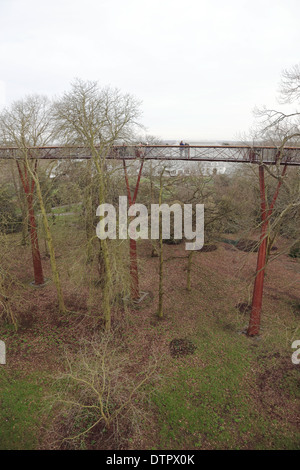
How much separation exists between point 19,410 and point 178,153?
10958mm

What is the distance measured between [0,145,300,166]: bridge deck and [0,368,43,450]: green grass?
8539 millimetres

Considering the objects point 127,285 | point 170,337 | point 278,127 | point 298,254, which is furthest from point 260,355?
point 298,254

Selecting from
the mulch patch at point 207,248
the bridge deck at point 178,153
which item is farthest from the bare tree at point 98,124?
the mulch patch at point 207,248

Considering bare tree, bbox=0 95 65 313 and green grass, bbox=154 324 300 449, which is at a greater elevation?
bare tree, bbox=0 95 65 313

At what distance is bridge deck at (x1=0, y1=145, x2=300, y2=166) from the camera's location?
971 cm

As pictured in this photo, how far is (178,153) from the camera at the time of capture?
1161 centimetres

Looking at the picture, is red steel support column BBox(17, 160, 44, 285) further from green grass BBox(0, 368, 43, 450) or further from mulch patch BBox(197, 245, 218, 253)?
mulch patch BBox(197, 245, 218, 253)

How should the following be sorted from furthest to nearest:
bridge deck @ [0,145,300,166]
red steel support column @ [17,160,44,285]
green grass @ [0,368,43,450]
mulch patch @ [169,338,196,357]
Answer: red steel support column @ [17,160,44,285], mulch patch @ [169,338,196,357], bridge deck @ [0,145,300,166], green grass @ [0,368,43,450]

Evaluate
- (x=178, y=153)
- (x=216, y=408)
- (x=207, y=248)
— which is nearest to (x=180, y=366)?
(x=216, y=408)

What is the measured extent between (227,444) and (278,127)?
9.26m

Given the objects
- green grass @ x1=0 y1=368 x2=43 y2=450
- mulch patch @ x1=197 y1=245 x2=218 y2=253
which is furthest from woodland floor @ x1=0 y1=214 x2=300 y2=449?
mulch patch @ x1=197 y1=245 x2=218 y2=253

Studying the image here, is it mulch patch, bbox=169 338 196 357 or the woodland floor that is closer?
the woodland floor

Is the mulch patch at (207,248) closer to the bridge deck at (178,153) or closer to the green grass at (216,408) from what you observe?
the bridge deck at (178,153)
